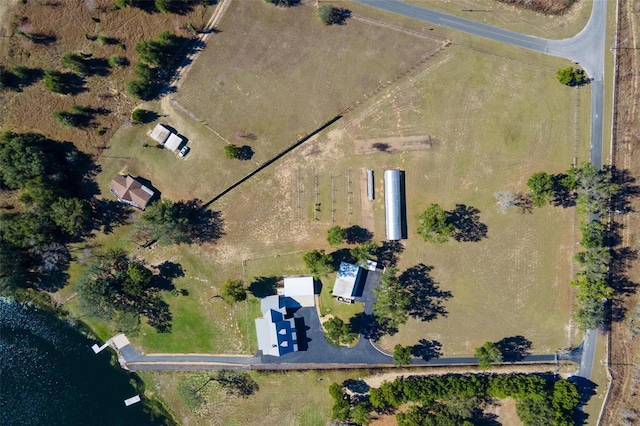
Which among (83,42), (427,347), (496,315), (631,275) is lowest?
(427,347)

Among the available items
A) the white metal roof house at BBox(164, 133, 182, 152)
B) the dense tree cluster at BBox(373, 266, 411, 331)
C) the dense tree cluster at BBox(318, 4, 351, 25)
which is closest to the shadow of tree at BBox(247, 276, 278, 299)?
the dense tree cluster at BBox(373, 266, 411, 331)

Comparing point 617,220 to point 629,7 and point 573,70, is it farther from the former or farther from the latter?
point 629,7

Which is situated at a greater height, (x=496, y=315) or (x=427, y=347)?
(x=496, y=315)

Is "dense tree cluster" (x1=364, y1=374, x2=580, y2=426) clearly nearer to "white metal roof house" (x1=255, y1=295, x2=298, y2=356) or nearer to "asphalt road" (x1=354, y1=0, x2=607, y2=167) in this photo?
"white metal roof house" (x1=255, y1=295, x2=298, y2=356)

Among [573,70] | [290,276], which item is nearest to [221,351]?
[290,276]

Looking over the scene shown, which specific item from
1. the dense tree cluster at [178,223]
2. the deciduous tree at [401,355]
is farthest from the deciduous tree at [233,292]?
the deciduous tree at [401,355]

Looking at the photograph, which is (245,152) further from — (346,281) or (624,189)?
(624,189)

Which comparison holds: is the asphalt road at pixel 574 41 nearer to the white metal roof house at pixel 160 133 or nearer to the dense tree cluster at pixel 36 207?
the white metal roof house at pixel 160 133
